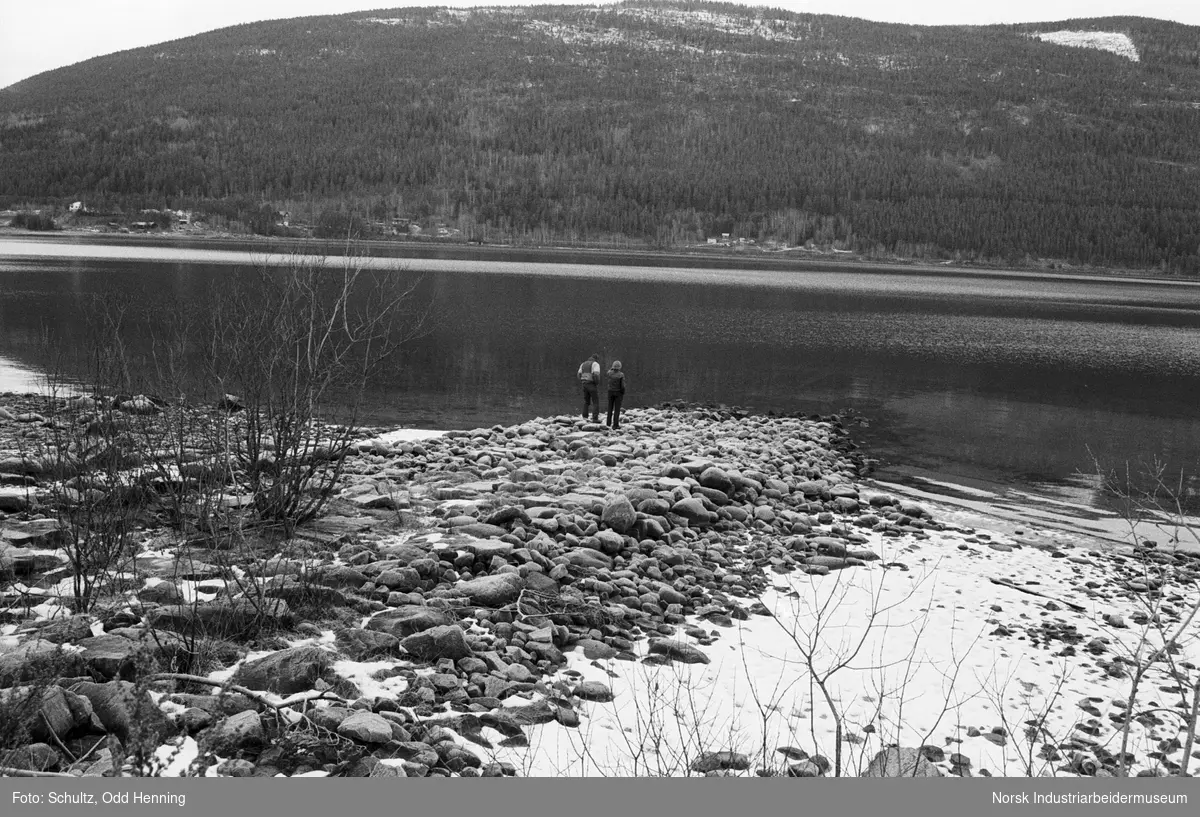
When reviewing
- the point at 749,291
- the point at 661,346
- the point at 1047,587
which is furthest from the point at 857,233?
the point at 1047,587

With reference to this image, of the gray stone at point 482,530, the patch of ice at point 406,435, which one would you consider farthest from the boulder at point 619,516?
the patch of ice at point 406,435

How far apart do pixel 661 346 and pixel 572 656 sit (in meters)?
32.7

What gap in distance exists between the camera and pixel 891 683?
7.64m

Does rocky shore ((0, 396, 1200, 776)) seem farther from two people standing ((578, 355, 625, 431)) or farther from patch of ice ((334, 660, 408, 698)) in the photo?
two people standing ((578, 355, 625, 431))

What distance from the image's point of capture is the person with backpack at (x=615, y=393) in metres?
19.3

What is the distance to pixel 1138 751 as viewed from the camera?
6.50 meters

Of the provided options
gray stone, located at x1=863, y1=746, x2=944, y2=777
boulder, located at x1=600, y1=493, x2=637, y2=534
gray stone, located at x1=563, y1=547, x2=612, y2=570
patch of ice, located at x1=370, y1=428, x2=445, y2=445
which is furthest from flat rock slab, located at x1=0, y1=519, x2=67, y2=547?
patch of ice, located at x1=370, y1=428, x2=445, y2=445

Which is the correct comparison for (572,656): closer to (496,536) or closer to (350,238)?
(496,536)

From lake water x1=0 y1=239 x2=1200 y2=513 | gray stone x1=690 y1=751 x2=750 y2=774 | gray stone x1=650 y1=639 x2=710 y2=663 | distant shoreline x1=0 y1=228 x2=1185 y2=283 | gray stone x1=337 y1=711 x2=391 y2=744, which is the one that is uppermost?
gray stone x1=337 y1=711 x2=391 y2=744

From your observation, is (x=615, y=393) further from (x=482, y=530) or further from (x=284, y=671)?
(x=284, y=671)

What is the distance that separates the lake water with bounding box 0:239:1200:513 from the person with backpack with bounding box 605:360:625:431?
4198 millimetres

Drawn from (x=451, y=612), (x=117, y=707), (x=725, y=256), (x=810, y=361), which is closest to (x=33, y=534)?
(x=451, y=612)

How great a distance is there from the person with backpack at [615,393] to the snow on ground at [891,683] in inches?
349

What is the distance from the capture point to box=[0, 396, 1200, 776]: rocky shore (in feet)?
17.2
